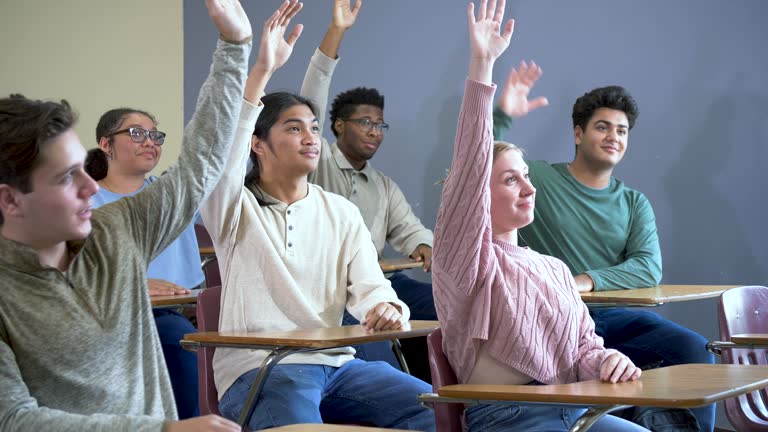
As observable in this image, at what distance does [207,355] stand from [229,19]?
125cm

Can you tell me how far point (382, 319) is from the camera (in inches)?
94.9

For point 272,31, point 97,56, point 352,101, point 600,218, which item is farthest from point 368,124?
point 272,31

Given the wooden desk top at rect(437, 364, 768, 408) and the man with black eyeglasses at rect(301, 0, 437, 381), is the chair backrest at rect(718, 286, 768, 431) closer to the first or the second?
the wooden desk top at rect(437, 364, 768, 408)

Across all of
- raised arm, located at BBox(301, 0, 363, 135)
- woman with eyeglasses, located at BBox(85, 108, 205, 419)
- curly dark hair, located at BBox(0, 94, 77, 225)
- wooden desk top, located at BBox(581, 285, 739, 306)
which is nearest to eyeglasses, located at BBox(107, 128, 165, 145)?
woman with eyeglasses, located at BBox(85, 108, 205, 419)

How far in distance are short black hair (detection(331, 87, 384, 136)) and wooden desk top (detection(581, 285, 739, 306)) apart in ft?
5.64

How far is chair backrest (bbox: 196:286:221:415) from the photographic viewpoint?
2.50 metres

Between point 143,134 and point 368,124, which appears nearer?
point 143,134

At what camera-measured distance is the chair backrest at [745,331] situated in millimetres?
2574

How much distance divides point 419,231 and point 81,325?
3108mm

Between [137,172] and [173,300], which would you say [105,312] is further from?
[137,172]

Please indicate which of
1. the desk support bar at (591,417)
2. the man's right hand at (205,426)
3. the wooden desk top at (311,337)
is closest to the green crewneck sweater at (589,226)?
the wooden desk top at (311,337)

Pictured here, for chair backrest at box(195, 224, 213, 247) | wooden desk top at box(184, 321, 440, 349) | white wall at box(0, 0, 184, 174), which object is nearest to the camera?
wooden desk top at box(184, 321, 440, 349)

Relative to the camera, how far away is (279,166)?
2740 mm

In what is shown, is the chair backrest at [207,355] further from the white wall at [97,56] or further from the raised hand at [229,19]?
the white wall at [97,56]
